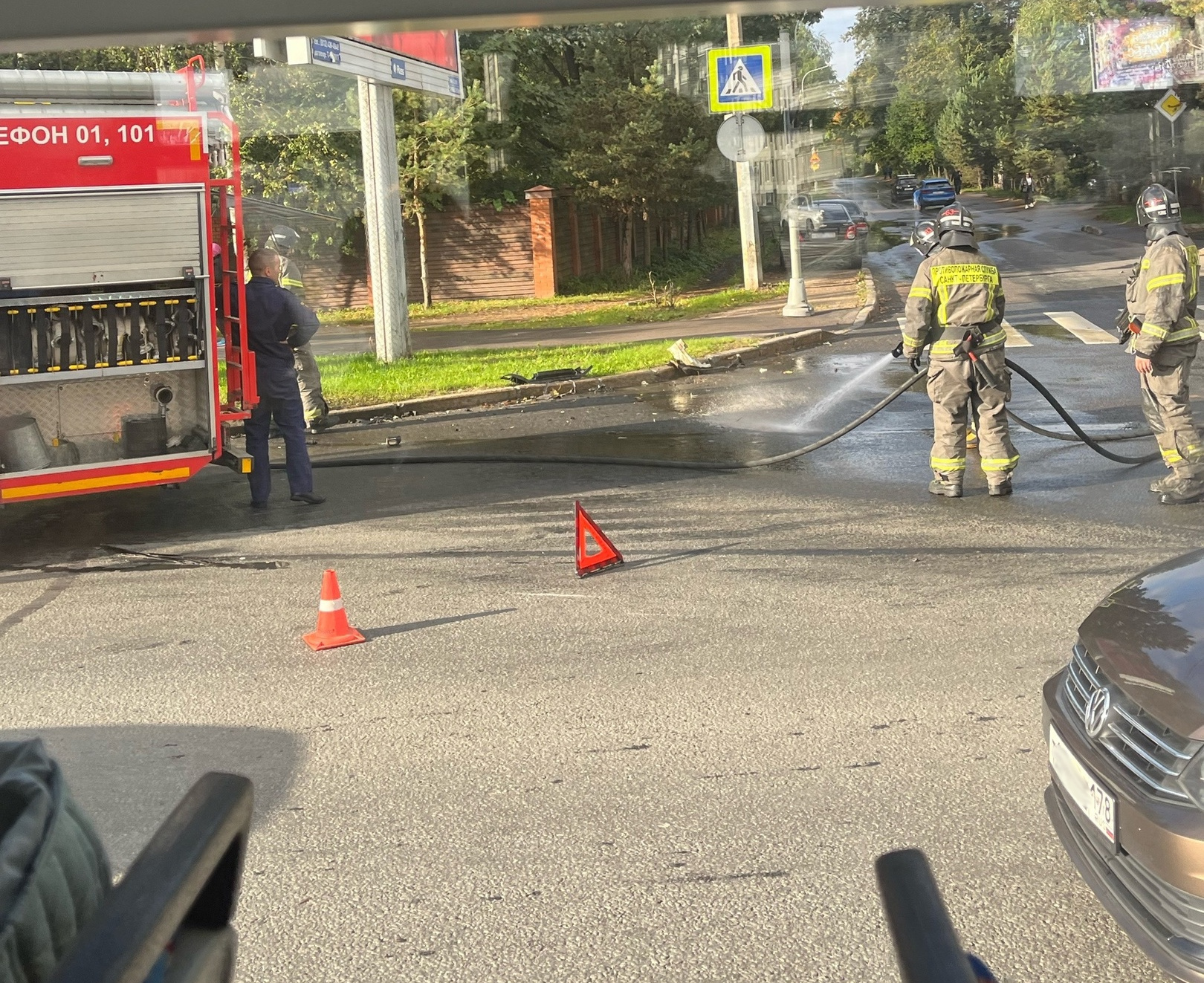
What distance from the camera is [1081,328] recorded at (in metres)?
17.9

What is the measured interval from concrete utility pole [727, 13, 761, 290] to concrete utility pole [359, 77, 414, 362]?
7.87 meters

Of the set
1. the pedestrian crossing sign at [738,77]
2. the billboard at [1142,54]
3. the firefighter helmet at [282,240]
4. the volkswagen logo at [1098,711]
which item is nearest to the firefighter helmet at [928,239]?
the firefighter helmet at [282,240]

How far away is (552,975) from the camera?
3.39m

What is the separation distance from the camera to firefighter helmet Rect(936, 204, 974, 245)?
29.4 feet

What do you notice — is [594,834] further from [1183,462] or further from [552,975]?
[1183,462]

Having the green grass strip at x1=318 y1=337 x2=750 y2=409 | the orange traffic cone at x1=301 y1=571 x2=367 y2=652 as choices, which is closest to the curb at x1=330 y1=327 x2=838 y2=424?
the green grass strip at x1=318 y1=337 x2=750 y2=409

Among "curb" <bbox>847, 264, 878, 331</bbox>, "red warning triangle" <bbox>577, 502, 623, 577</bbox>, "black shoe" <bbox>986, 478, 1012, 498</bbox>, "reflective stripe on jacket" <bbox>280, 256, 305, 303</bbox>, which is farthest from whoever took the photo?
"curb" <bbox>847, 264, 878, 331</bbox>

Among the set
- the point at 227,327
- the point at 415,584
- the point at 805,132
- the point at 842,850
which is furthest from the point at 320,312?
the point at 842,850

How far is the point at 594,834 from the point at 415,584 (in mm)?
3527

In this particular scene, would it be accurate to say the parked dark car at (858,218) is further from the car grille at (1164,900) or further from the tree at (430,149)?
the car grille at (1164,900)

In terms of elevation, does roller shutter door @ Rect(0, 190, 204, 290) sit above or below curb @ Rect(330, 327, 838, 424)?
above

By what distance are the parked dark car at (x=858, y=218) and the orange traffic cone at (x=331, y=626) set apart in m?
18.4

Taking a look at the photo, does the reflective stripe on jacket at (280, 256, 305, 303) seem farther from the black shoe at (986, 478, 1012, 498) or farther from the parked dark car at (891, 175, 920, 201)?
the parked dark car at (891, 175, 920, 201)

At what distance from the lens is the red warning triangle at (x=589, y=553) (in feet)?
24.4
